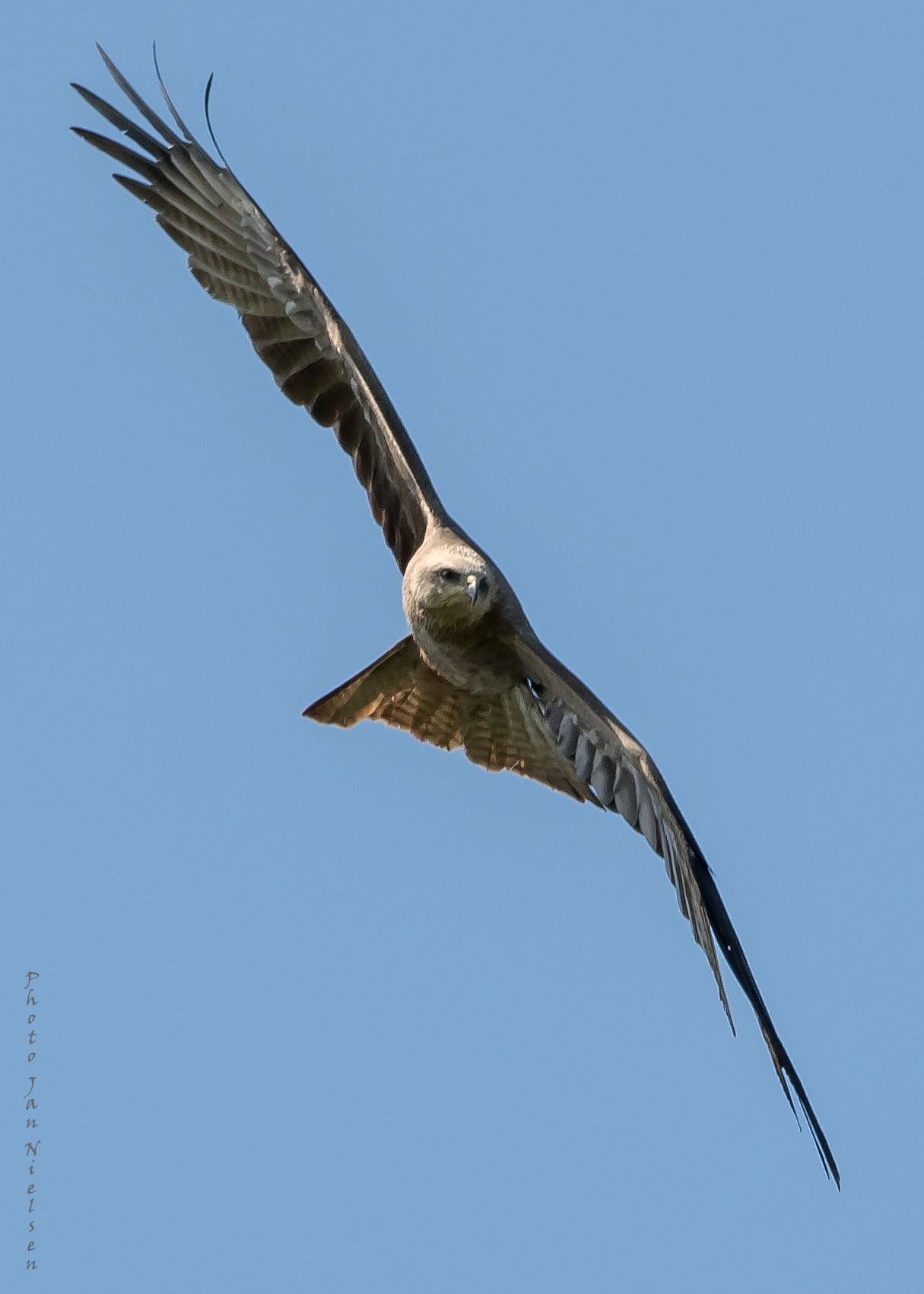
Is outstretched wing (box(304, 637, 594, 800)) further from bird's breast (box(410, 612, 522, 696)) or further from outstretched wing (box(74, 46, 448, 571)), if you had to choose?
outstretched wing (box(74, 46, 448, 571))

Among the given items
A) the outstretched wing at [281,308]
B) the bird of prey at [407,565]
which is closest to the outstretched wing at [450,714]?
the bird of prey at [407,565]

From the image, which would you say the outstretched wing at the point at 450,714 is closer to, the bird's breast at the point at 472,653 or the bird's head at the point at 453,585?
the bird's breast at the point at 472,653

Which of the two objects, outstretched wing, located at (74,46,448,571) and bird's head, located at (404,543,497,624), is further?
outstretched wing, located at (74,46,448,571)

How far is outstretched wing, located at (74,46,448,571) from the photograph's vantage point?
8367 mm

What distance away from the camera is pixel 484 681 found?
27.9 feet

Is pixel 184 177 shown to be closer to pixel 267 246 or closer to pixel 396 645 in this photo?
pixel 267 246

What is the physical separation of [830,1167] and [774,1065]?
53 cm

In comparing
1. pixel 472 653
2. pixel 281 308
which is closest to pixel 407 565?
pixel 472 653

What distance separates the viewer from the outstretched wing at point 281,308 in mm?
8367

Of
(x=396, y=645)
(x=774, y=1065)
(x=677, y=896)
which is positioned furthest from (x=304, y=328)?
(x=774, y=1065)

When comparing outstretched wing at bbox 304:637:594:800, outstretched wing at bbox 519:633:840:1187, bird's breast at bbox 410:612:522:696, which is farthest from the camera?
outstretched wing at bbox 304:637:594:800

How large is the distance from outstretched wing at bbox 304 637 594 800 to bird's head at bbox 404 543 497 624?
0.58 meters

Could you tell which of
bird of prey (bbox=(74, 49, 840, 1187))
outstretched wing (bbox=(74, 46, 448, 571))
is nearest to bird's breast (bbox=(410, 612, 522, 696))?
bird of prey (bbox=(74, 49, 840, 1187))

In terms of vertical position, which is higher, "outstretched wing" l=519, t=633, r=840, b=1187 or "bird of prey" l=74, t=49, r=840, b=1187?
"bird of prey" l=74, t=49, r=840, b=1187
